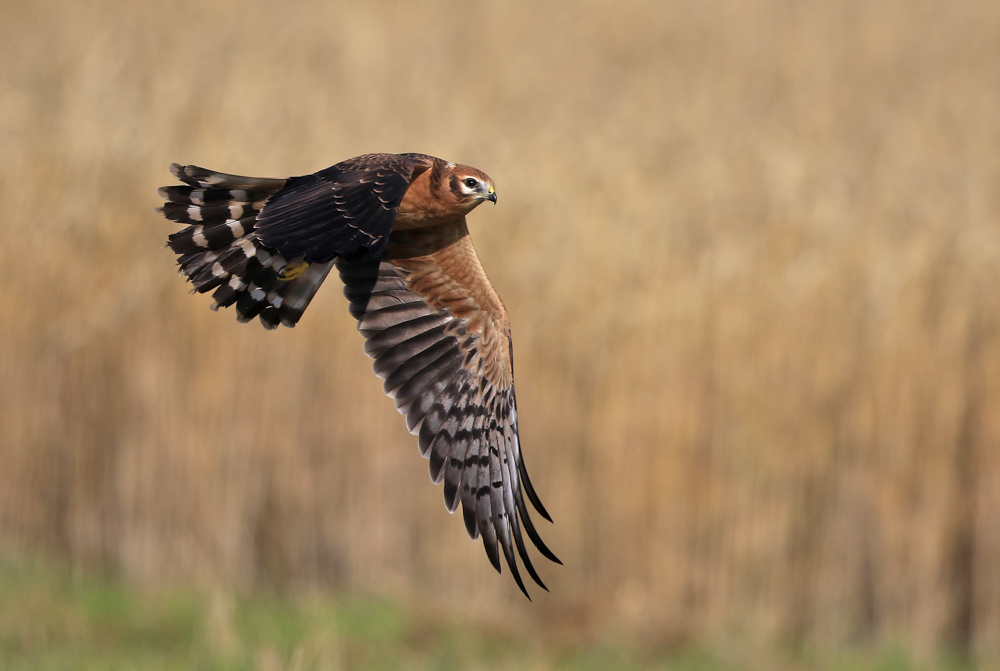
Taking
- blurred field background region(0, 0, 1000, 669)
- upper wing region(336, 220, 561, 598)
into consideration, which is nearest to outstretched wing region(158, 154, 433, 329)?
upper wing region(336, 220, 561, 598)

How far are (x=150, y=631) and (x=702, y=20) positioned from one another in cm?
991

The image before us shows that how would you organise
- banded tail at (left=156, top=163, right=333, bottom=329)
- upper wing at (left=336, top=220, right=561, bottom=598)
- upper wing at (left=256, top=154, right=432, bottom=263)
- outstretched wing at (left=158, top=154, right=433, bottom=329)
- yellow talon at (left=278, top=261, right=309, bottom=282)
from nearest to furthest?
upper wing at (left=256, top=154, right=432, bottom=263), outstretched wing at (left=158, top=154, right=433, bottom=329), banded tail at (left=156, top=163, right=333, bottom=329), yellow talon at (left=278, top=261, right=309, bottom=282), upper wing at (left=336, top=220, right=561, bottom=598)

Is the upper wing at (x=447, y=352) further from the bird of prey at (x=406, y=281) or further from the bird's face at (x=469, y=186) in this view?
the bird's face at (x=469, y=186)

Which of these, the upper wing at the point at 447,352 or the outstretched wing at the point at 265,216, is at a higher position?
the outstretched wing at the point at 265,216

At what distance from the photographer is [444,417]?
3553mm

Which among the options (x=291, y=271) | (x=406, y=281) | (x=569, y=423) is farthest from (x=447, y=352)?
(x=569, y=423)

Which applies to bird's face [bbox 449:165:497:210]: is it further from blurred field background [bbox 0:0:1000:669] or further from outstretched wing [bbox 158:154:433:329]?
blurred field background [bbox 0:0:1000:669]

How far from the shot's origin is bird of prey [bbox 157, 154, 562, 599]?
9.25 ft

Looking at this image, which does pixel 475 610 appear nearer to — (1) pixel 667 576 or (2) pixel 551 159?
(1) pixel 667 576

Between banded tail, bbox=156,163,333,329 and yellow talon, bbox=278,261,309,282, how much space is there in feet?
0.20

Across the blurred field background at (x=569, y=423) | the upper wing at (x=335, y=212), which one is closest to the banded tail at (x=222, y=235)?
the upper wing at (x=335, y=212)

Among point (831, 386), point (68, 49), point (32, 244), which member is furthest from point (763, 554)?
point (68, 49)

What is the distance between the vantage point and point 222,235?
10.4 ft

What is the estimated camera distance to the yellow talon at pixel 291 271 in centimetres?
334
